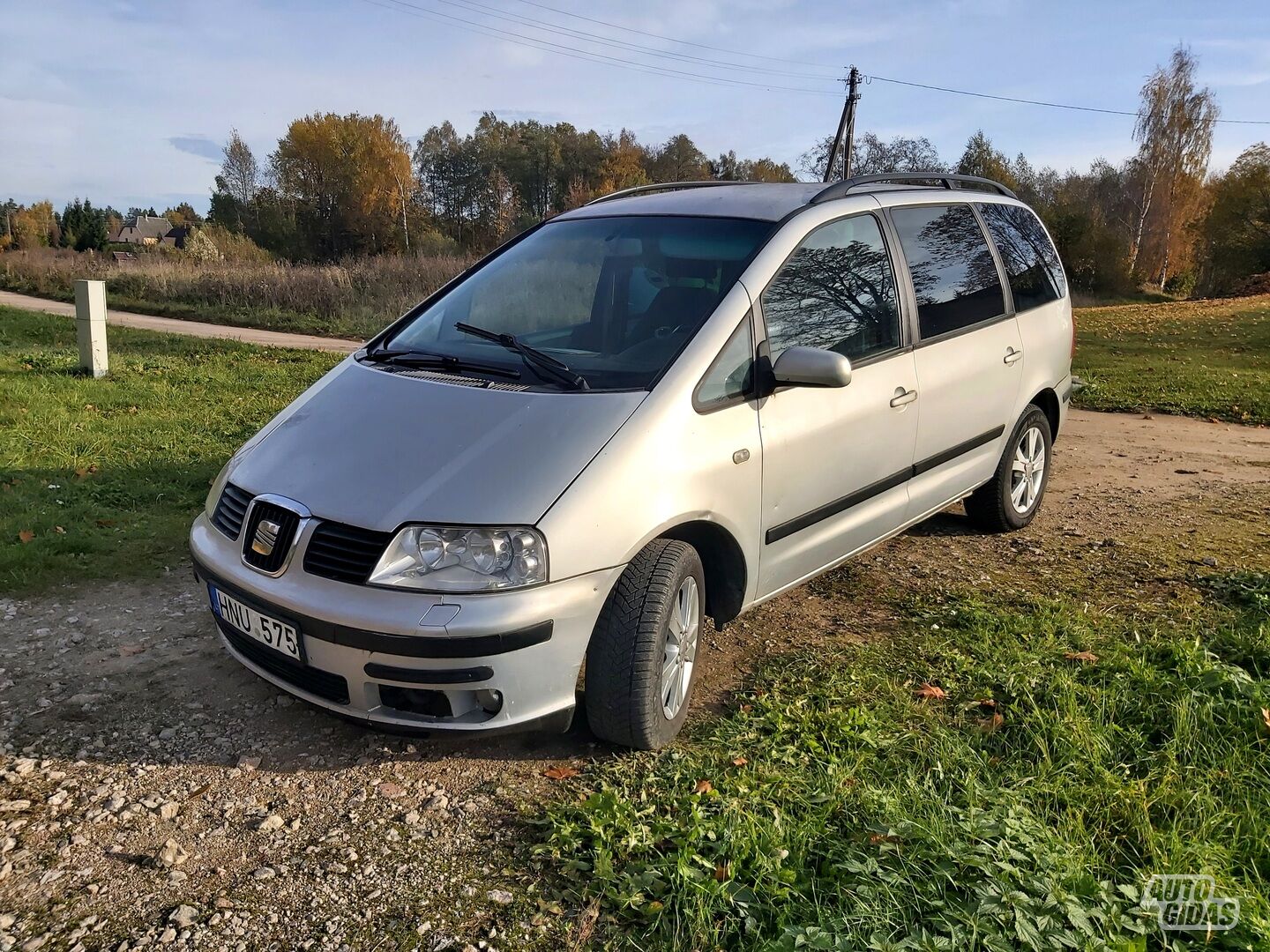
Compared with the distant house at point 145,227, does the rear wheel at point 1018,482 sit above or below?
below

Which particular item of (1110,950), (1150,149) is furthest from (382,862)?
(1150,149)

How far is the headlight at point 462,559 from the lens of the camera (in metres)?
2.67

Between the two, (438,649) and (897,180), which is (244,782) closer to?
(438,649)

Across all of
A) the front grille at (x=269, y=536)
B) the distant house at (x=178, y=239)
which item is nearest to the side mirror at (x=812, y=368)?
the front grille at (x=269, y=536)

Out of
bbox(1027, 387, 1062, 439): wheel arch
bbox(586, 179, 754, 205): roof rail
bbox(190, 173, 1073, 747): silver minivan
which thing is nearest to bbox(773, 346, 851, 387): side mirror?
bbox(190, 173, 1073, 747): silver minivan

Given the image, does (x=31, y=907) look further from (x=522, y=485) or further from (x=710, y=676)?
(x=710, y=676)

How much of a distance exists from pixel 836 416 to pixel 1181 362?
11.9 m

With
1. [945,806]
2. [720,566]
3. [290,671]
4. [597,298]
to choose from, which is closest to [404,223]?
[597,298]

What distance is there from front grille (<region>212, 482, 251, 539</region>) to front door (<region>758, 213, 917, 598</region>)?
182cm

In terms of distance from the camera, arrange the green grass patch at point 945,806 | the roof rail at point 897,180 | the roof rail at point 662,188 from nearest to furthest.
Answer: the green grass patch at point 945,806, the roof rail at point 897,180, the roof rail at point 662,188

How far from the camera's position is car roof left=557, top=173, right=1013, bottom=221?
12.4 ft

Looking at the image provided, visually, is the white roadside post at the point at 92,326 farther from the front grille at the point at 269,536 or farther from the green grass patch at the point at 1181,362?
the green grass patch at the point at 1181,362

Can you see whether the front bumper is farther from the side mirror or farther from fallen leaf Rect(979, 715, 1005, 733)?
fallen leaf Rect(979, 715, 1005, 733)

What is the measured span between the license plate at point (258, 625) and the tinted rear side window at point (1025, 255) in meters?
4.09
